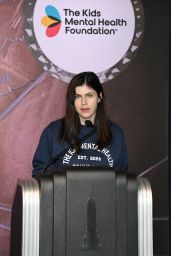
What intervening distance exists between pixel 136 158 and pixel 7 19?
3.65 ft

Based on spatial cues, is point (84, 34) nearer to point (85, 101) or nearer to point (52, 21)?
point (52, 21)

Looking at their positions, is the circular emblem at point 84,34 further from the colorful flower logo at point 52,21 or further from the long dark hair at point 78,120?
the long dark hair at point 78,120

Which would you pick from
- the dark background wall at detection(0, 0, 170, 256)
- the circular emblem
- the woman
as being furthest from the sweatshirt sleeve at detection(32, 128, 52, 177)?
the circular emblem

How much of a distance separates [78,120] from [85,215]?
33.3 inches

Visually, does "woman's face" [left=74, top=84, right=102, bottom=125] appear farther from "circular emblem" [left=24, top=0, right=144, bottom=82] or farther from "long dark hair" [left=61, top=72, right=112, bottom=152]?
"circular emblem" [left=24, top=0, right=144, bottom=82]

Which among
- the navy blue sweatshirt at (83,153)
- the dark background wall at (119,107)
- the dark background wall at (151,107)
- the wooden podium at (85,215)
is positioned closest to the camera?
the wooden podium at (85,215)

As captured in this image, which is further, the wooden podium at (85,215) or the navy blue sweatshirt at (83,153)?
the navy blue sweatshirt at (83,153)

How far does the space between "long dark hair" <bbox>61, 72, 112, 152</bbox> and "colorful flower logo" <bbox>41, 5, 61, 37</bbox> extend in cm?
73

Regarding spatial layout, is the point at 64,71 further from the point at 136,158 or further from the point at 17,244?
the point at 17,244

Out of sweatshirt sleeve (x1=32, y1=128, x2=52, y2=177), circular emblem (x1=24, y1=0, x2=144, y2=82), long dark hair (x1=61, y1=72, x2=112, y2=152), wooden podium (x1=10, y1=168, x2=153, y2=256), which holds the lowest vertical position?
wooden podium (x1=10, y1=168, x2=153, y2=256)

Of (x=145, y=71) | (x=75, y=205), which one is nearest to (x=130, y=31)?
(x=145, y=71)

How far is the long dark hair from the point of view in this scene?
2.29 metres

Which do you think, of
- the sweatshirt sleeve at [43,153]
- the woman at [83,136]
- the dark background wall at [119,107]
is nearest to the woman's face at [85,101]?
the woman at [83,136]

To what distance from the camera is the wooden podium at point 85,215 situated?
5.20 ft
